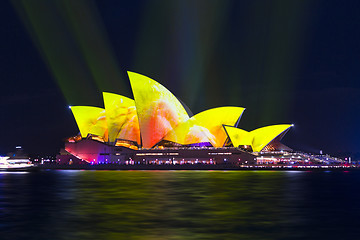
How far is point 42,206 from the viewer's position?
96.6 feet

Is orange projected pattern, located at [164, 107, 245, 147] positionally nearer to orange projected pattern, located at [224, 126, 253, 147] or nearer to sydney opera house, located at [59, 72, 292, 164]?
sydney opera house, located at [59, 72, 292, 164]

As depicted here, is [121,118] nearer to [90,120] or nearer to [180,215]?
[90,120]

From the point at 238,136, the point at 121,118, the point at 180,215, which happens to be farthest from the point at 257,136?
the point at 180,215

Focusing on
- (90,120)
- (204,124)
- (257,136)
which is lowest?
(257,136)

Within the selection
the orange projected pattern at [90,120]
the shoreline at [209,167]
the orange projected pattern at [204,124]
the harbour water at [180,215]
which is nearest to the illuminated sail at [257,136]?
the orange projected pattern at [204,124]

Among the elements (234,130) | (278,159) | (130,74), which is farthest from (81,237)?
(278,159)

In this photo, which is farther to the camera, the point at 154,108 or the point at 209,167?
the point at 209,167

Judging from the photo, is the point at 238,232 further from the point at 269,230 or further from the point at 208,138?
the point at 208,138

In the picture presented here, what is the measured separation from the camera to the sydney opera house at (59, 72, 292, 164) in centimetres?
9131

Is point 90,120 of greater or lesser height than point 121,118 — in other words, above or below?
above

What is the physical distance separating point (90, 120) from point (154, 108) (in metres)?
19.2

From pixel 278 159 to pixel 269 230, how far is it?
81.3 metres

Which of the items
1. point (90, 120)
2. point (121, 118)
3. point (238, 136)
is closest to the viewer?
point (121, 118)

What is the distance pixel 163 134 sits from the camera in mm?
94812
